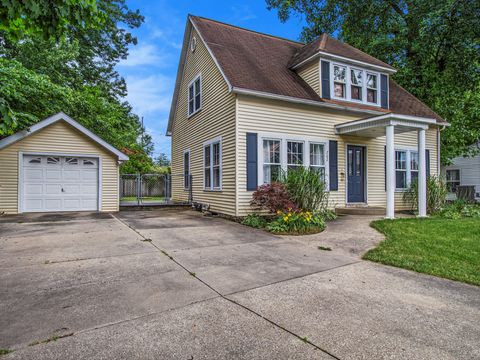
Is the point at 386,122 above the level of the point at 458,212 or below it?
above

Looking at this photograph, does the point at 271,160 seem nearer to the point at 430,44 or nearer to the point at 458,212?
the point at 458,212

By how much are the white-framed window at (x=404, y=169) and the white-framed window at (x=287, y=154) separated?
362 centimetres

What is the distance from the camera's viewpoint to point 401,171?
11.9 m

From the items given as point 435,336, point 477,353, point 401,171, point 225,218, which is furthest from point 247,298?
point 401,171

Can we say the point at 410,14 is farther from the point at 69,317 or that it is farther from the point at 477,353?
the point at 69,317

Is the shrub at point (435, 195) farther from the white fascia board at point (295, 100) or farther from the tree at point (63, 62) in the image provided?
the tree at point (63, 62)

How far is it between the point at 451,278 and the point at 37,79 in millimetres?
12649

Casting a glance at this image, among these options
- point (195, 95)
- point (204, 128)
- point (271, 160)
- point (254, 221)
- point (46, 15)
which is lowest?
point (254, 221)

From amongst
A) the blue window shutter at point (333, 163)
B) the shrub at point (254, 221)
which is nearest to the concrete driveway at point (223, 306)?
the shrub at point (254, 221)

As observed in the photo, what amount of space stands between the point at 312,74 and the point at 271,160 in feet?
12.7

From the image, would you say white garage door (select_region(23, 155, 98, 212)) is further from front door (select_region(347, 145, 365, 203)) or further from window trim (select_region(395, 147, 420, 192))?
window trim (select_region(395, 147, 420, 192))

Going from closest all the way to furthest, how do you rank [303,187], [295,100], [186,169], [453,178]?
[303,187] < [295,100] < [186,169] < [453,178]

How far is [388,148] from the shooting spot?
9.02 meters

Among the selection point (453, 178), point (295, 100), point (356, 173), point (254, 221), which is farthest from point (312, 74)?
point (453, 178)
